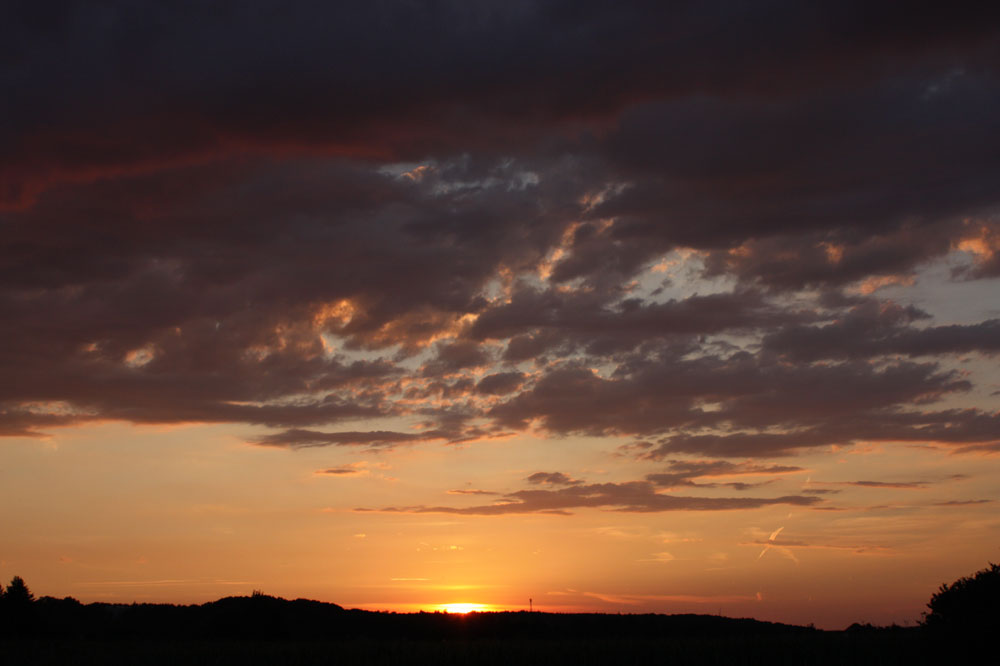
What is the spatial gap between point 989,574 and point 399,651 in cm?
2655

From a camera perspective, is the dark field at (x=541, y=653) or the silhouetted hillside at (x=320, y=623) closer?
the dark field at (x=541, y=653)

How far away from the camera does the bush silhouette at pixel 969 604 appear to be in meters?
36.8

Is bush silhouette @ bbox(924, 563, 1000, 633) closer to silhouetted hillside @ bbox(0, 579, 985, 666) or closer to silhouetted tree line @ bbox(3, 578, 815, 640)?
silhouetted hillside @ bbox(0, 579, 985, 666)

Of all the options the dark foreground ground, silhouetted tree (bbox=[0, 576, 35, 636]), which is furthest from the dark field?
silhouetted tree (bbox=[0, 576, 35, 636])

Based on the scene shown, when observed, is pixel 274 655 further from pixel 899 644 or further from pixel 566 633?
pixel 566 633

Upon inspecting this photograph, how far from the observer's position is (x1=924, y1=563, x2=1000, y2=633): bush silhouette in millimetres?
36844

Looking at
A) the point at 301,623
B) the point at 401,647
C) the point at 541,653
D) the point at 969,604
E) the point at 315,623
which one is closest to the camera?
the point at 969,604

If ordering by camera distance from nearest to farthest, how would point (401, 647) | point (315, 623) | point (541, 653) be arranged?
point (541, 653) < point (401, 647) < point (315, 623)

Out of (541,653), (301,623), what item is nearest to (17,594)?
(301,623)

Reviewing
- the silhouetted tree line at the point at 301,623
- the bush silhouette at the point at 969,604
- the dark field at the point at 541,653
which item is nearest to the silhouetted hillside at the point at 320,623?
the silhouetted tree line at the point at 301,623

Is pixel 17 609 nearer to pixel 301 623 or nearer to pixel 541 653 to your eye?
pixel 301 623

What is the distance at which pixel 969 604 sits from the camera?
37656 mm

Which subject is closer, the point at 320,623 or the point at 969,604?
→ the point at 969,604

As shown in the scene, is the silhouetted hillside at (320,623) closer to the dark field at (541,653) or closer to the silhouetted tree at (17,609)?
the silhouetted tree at (17,609)
